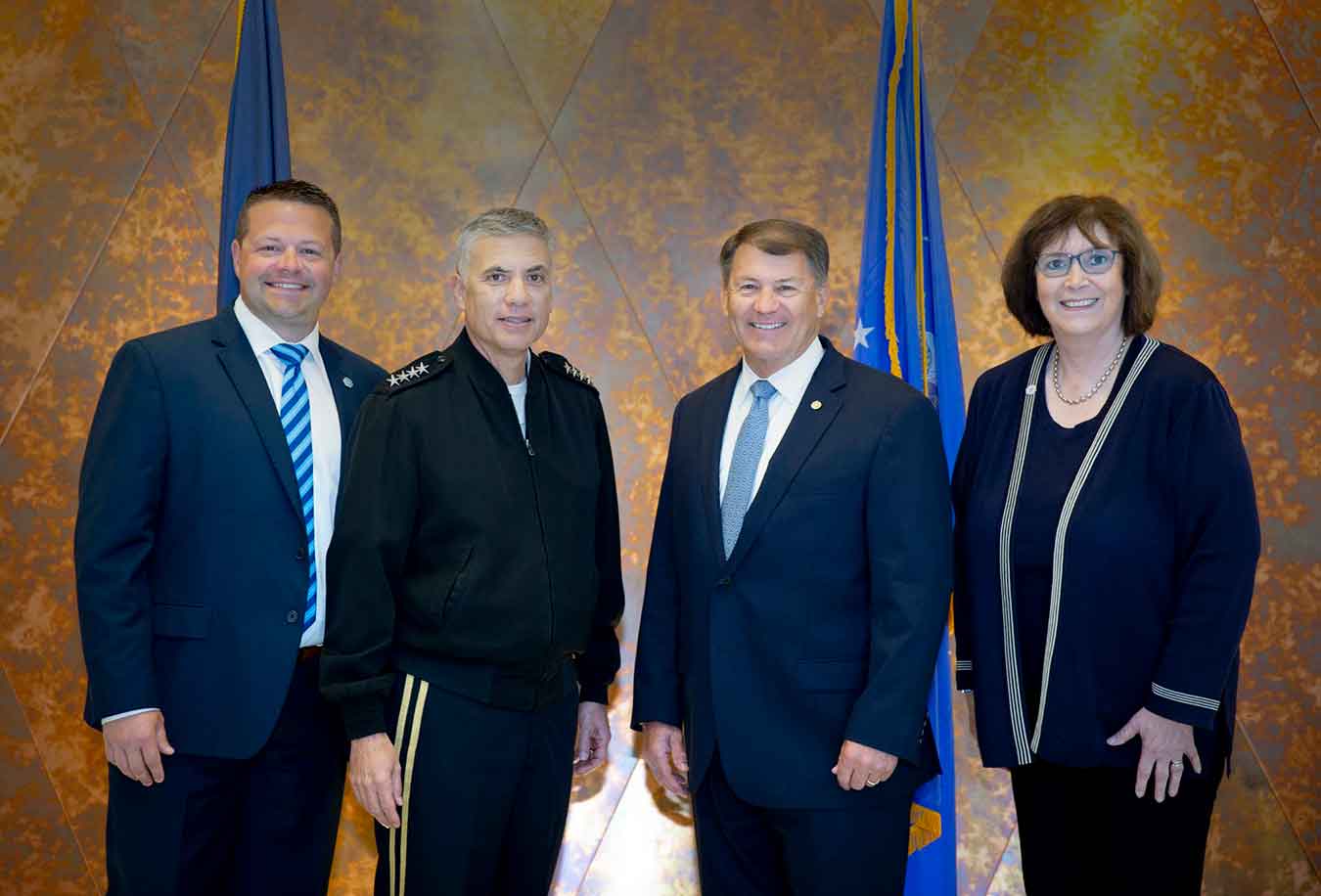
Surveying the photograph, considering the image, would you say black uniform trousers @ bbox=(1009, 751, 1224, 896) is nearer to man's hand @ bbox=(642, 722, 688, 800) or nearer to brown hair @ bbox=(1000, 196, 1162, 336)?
man's hand @ bbox=(642, 722, 688, 800)

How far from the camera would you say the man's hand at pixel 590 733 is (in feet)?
8.16

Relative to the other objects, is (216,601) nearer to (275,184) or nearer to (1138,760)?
(275,184)

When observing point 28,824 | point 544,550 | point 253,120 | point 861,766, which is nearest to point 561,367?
point 544,550

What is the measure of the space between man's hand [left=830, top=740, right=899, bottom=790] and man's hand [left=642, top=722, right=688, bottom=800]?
0.43 meters

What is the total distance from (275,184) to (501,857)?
5.20ft

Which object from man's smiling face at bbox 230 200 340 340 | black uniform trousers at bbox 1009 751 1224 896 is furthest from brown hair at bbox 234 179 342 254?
black uniform trousers at bbox 1009 751 1224 896

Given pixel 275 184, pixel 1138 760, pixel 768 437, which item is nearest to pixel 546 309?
pixel 768 437

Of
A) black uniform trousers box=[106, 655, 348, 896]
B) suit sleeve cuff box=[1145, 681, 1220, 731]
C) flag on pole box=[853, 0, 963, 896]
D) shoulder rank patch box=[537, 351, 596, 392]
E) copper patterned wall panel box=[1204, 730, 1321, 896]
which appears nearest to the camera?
suit sleeve cuff box=[1145, 681, 1220, 731]

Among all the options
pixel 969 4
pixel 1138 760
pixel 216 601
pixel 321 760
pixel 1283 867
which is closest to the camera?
pixel 1138 760

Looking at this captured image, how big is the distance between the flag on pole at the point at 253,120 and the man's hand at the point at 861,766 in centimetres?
211

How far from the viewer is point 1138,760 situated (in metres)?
1.95

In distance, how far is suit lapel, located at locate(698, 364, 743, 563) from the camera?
2.13m

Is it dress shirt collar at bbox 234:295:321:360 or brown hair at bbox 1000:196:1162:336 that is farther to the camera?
dress shirt collar at bbox 234:295:321:360

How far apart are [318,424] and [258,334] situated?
0.79 ft
